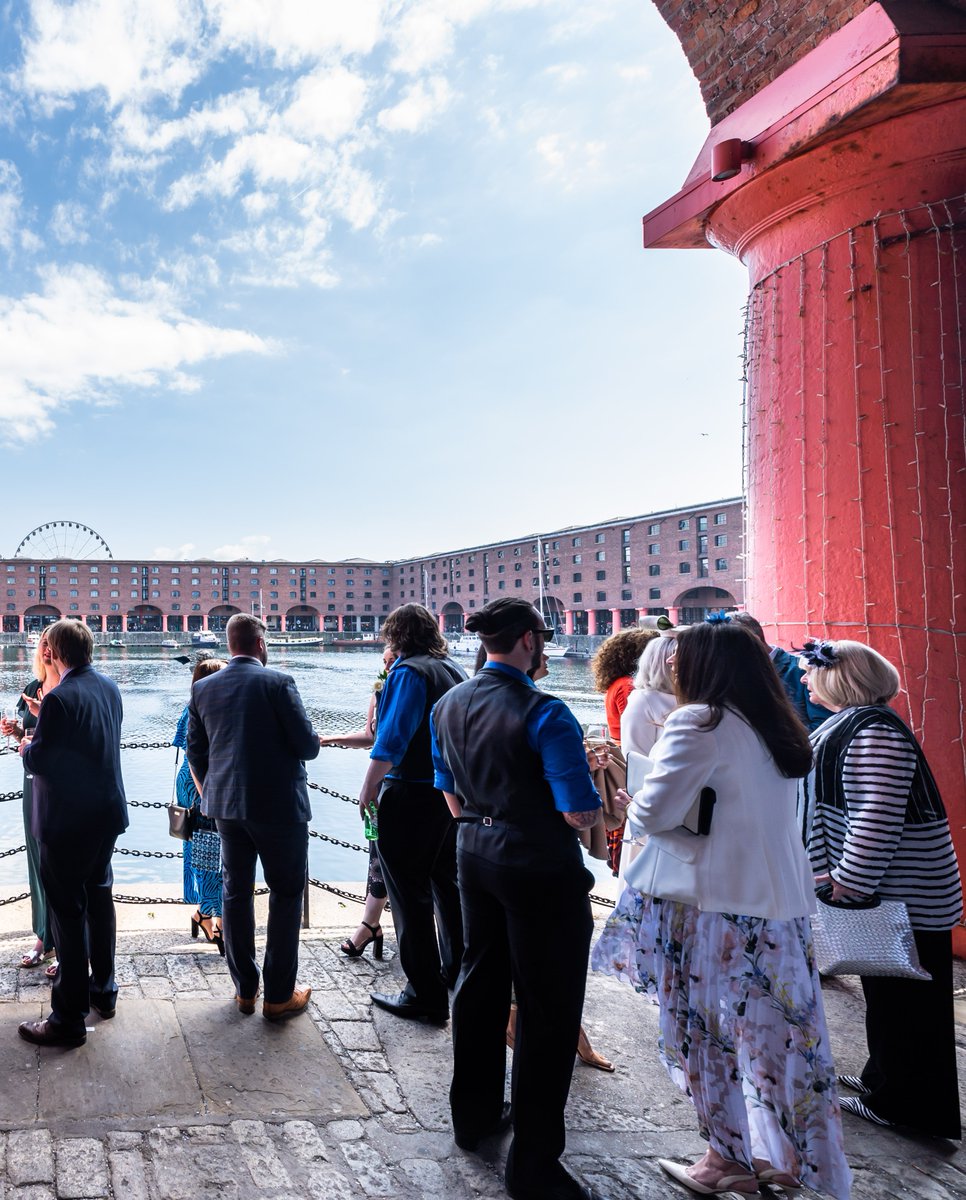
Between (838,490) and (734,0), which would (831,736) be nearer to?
(838,490)

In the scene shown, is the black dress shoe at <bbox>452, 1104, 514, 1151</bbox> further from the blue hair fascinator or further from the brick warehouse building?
the brick warehouse building

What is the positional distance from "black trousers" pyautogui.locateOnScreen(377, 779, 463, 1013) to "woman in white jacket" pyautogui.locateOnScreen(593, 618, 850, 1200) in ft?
3.68

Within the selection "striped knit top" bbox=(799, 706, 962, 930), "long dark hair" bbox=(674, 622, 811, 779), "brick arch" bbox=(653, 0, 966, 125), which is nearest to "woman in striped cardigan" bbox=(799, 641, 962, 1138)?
"striped knit top" bbox=(799, 706, 962, 930)

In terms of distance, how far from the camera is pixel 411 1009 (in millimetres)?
2961

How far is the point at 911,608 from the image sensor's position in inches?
142

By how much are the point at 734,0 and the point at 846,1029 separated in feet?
16.6

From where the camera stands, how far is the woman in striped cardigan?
2.21m

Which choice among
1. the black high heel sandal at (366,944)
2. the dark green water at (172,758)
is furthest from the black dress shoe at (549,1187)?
the dark green water at (172,758)

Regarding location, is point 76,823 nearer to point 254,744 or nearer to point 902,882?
point 254,744

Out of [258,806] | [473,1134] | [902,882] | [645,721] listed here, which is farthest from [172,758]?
[902,882]

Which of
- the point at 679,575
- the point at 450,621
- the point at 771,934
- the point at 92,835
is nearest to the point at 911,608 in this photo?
the point at 771,934

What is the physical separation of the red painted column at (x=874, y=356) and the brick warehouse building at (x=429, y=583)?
139 ft

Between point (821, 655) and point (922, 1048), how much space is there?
118 centimetres

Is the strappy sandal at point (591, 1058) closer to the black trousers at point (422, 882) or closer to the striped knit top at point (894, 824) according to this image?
the black trousers at point (422, 882)
